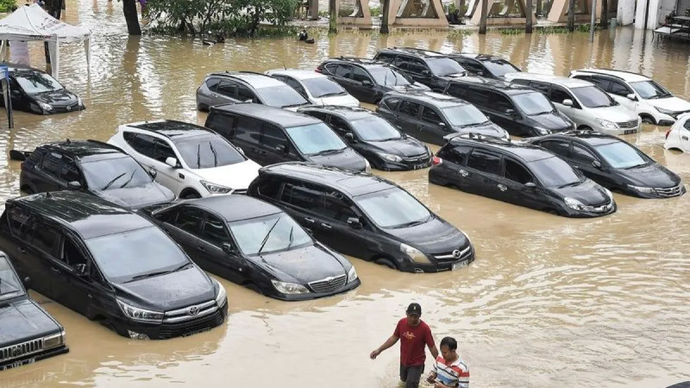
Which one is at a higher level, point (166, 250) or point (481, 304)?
point (166, 250)

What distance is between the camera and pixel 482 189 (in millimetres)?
20688

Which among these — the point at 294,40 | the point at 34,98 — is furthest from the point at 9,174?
the point at 294,40

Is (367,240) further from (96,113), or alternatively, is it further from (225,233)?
(96,113)

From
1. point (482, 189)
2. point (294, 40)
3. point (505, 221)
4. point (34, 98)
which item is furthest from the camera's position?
point (294, 40)

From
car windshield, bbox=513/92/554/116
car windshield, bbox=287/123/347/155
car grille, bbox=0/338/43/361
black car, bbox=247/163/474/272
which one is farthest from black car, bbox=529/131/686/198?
car grille, bbox=0/338/43/361

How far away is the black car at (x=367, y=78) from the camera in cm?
2962

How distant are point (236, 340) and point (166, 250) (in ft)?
5.94

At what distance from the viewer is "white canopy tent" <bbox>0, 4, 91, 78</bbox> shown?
93.1 feet

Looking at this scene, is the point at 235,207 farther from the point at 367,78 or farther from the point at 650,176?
the point at 367,78

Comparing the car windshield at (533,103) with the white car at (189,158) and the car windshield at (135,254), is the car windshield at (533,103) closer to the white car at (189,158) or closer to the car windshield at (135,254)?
the white car at (189,158)

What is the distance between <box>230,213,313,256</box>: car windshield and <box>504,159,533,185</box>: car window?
240 inches

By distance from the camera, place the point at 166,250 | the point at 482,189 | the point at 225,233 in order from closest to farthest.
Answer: the point at 166,250, the point at 225,233, the point at 482,189

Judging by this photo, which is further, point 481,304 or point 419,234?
point 419,234

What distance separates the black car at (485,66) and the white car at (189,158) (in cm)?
1374
